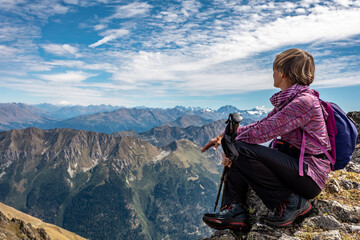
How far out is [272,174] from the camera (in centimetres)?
585

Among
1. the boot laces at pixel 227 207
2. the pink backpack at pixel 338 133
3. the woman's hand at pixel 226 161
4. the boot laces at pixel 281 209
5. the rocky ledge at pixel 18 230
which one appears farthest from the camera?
the rocky ledge at pixel 18 230

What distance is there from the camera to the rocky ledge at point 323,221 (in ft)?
18.6

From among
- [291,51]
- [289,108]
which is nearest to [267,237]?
[289,108]

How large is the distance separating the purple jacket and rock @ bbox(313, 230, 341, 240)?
3.94 feet

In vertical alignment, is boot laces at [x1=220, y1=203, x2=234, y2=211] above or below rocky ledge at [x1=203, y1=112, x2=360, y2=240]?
above

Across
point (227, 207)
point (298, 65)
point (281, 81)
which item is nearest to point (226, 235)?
point (227, 207)

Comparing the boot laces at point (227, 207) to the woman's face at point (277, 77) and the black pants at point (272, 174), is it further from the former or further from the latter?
the woman's face at point (277, 77)

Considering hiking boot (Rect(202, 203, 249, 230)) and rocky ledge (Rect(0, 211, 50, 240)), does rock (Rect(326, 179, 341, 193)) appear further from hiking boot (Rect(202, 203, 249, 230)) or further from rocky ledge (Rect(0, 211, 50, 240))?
rocky ledge (Rect(0, 211, 50, 240))

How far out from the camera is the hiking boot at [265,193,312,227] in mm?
5895

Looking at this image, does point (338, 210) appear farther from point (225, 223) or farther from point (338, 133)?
point (225, 223)

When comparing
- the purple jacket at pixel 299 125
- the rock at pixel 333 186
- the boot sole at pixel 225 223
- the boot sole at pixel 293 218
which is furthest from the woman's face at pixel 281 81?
the rock at pixel 333 186

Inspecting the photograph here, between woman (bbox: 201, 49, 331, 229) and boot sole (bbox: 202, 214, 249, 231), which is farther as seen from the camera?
boot sole (bbox: 202, 214, 249, 231)

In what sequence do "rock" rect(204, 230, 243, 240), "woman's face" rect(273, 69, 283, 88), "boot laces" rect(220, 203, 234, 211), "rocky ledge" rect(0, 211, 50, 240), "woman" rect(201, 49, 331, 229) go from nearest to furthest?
"woman" rect(201, 49, 331, 229)
"woman's face" rect(273, 69, 283, 88)
"rock" rect(204, 230, 243, 240)
"boot laces" rect(220, 203, 234, 211)
"rocky ledge" rect(0, 211, 50, 240)

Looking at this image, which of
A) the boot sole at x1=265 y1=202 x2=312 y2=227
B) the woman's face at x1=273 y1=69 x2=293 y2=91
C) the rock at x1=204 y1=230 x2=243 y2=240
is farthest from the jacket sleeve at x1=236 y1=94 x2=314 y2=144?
the rock at x1=204 y1=230 x2=243 y2=240
